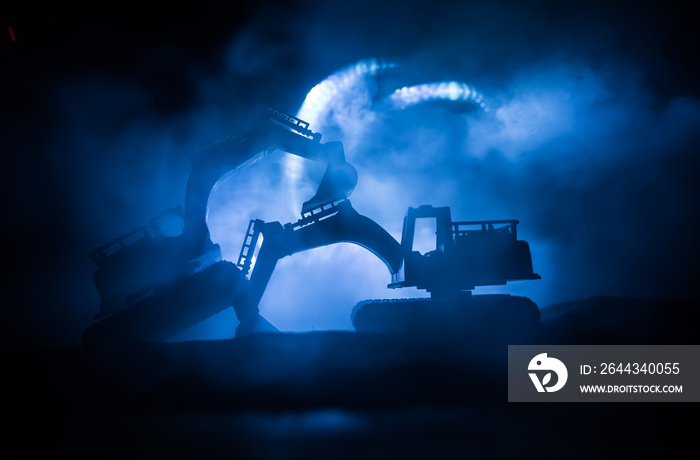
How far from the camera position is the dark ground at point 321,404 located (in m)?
3.59

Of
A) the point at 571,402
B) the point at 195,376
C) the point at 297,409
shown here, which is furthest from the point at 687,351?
the point at 195,376

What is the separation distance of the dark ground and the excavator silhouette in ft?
3.04

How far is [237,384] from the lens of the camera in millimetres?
6188

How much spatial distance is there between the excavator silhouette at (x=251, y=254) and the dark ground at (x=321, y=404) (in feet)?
3.04

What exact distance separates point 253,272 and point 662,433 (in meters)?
7.68

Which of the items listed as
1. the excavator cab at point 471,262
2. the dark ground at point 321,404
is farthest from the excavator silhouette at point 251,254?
the dark ground at point 321,404

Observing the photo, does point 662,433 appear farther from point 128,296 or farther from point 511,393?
point 128,296

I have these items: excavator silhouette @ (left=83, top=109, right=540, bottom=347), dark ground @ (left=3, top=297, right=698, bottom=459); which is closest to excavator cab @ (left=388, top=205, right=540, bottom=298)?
excavator silhouette @ (left=83, top=109, right=540, bottom=347)

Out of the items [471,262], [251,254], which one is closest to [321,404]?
[251,254]

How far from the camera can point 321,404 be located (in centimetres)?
581

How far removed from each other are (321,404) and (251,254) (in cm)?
425

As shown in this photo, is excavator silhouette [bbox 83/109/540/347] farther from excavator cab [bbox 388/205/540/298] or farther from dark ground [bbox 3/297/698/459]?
dark ground [bbox 3/297/698/459]

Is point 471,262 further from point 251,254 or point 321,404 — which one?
point 251,254

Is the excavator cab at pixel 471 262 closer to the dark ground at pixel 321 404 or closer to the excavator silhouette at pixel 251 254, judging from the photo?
the excavator silhouette at pixel 251 254
